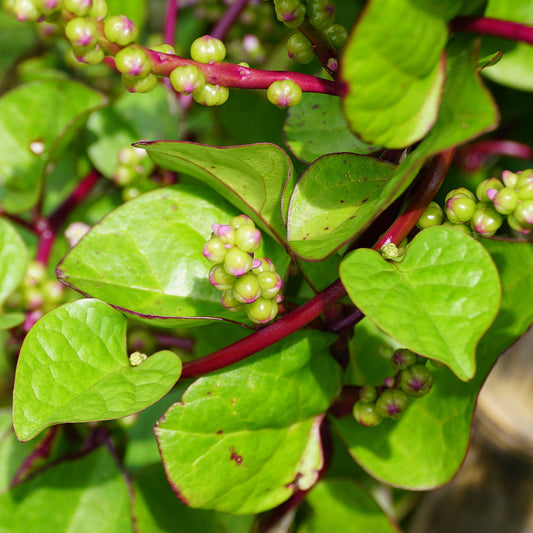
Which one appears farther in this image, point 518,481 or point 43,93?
point 518,481

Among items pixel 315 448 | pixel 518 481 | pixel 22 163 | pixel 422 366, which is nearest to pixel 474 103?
pixel 422 366

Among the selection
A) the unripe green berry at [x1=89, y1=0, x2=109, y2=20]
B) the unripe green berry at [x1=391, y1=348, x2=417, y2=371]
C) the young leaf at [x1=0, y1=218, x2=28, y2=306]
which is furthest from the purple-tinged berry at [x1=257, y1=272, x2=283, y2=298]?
the young leaf at [x1=0, y1=218, x2=28, y2=306]

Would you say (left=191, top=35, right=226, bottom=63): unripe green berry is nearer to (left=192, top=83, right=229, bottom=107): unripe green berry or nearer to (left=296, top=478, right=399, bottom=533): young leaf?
(left=192, top=83, right=229, bottom=107): unripe green berry

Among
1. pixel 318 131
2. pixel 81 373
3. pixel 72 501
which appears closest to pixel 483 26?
pixel 318 131

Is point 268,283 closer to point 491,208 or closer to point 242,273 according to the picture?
point 242,273

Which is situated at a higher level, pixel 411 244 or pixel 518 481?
pixel 411 244

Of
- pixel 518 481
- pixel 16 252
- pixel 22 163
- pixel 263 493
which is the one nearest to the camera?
pixel 263 493

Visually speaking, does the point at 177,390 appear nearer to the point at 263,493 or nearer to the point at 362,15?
the point at 263,493
